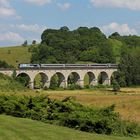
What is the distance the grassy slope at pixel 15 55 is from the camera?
564 ft

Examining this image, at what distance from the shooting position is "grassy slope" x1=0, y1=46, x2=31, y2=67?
171900mm

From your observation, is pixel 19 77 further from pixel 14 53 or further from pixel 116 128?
pixel 116 128

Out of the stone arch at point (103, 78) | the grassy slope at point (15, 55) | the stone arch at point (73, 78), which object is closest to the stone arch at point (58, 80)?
the stone arch at point (73, 78)

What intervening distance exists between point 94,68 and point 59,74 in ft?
40.2

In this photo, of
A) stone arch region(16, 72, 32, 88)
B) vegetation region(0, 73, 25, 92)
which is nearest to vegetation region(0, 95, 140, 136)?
vegetation region(0, 73, 25, 92)

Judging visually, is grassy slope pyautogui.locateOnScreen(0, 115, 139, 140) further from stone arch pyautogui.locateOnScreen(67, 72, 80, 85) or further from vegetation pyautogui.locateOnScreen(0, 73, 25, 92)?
stone arch pyautogui.locateOnScreen(67, 72, 80, 85)

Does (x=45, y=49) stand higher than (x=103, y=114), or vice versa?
(x=45, y=49)

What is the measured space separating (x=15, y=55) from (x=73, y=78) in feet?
170

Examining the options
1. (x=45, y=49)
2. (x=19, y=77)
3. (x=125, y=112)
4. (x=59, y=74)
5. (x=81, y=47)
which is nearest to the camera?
(x=125, y=112)

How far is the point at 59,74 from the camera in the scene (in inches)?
5143

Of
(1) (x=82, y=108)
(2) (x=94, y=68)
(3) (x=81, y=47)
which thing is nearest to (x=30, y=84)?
(2) (x=94, y=68)

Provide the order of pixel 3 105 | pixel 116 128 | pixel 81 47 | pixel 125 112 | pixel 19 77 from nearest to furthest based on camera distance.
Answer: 1. pixel 116 128
2. pixel 3 105
3. pixel 125 112
4. pixel 19 77
5. pixel 81 47

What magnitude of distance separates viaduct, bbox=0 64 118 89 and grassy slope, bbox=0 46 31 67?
132 ft

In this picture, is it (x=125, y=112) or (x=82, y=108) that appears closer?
(x=82, y=108)
